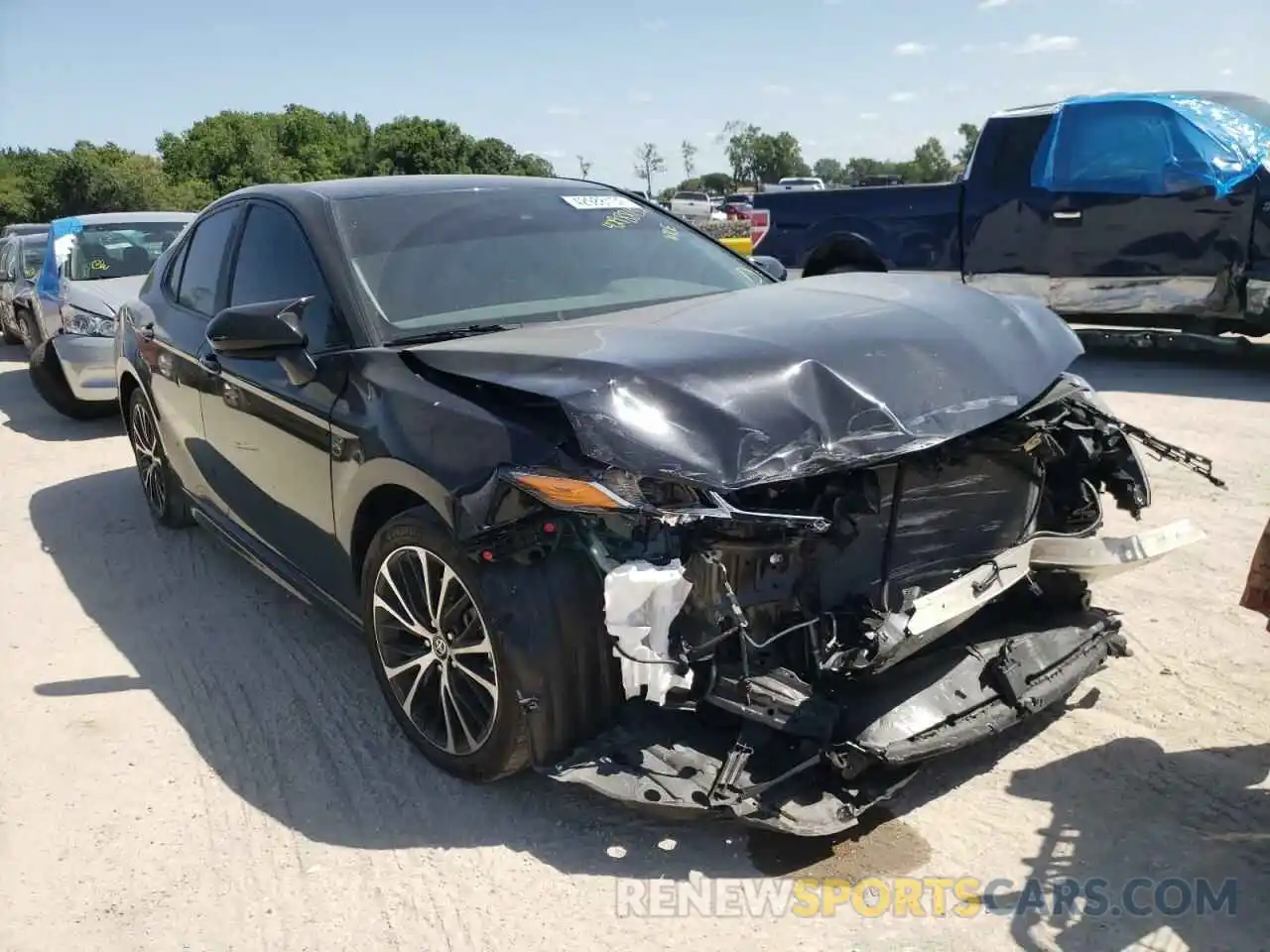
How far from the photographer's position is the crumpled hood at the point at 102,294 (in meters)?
9.02

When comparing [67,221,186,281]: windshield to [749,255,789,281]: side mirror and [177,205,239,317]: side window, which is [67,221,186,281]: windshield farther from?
[749,255,789,281]: side mirror

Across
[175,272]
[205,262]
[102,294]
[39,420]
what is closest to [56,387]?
[39,420]

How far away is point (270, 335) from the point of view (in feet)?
11.4

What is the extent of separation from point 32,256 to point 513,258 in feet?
37.2

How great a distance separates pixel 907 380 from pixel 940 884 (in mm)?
1357

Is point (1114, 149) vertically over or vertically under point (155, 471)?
over

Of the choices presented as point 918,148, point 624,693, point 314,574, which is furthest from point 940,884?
point 918,148

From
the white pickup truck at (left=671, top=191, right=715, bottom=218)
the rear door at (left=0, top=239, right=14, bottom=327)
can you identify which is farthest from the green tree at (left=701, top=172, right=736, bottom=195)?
the rear door at (left=0, top=239, right=14, bottom=327)

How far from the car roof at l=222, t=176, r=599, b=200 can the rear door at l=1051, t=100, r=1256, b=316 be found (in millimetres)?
5424

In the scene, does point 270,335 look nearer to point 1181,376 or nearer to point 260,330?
point 260,330

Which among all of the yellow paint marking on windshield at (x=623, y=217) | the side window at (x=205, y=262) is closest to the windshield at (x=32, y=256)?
the side window at (x=205, y=262)

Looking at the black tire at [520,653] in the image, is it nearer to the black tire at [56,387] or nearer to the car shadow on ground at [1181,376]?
the car shadow on ground at [1181,376]

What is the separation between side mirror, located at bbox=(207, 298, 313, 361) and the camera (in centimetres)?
347

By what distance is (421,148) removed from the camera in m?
54.7
